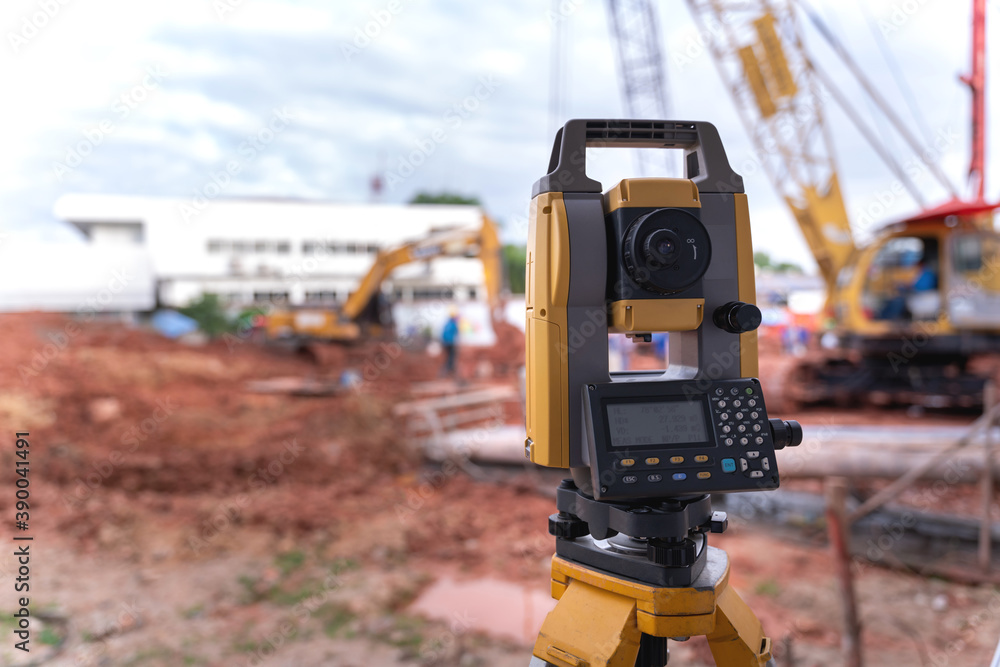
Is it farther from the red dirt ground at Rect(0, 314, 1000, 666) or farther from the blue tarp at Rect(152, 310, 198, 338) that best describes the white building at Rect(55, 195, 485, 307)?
the red dirt ground at Rect(0, 314, 1000, 666)

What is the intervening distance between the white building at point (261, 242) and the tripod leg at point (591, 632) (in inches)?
867

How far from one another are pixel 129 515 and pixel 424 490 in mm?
2664

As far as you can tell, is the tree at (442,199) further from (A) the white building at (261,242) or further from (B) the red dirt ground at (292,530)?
(B) the red dirt ground at (292,530)

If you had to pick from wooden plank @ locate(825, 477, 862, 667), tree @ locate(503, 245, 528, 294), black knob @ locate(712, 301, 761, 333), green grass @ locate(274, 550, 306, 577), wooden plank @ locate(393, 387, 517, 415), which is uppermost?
tree @ locate(503, 245, 528, 294)

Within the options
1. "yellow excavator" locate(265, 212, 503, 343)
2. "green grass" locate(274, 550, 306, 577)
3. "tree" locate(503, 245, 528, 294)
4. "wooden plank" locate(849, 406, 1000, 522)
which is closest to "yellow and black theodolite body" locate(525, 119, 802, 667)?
"wooden plank" locate(849, 406, 1000, 522)

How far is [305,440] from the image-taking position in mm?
7500

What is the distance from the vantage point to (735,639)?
4.04ft

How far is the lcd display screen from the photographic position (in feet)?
3.72

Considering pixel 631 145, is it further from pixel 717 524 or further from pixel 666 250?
pixel 717 524

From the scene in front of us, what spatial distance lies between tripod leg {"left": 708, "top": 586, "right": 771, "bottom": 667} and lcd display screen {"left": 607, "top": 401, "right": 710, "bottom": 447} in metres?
0.34

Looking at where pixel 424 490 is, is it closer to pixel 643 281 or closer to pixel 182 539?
pixel 182 539

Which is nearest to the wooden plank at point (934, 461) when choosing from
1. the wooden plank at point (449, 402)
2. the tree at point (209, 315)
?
the wooden plank at point (449, 402)

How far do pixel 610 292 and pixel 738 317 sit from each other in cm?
25

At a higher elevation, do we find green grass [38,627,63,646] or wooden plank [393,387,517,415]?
wooden plank [393,387,517,415]
